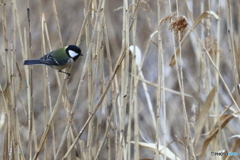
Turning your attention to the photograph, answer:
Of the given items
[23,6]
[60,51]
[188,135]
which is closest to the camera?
[188,135]

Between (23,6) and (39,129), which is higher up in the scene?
(23,6)

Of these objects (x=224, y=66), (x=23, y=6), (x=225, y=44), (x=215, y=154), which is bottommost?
(x=215, y=154)

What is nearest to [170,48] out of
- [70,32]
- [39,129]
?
[70,32]

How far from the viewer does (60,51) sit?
142 centimetres

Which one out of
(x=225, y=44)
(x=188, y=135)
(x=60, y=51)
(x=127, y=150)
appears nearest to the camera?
(x=188, y=135)

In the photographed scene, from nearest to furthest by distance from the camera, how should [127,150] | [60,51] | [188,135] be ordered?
[188,135] < [127,150] < [60,51]

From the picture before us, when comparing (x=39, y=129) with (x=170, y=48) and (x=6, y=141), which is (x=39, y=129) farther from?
(x=6, y=141)

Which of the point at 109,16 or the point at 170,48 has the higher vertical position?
the point at 109,16

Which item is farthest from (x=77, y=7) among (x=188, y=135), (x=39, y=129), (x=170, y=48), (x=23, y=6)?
(x=188, y=135)

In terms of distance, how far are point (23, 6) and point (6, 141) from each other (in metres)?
1.40

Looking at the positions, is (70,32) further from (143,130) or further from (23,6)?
(143,130)

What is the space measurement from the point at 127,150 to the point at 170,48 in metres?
1.16

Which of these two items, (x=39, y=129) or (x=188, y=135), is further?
(x=39, y=129)

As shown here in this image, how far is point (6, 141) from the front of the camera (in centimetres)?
121
